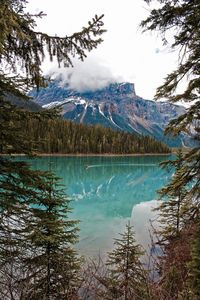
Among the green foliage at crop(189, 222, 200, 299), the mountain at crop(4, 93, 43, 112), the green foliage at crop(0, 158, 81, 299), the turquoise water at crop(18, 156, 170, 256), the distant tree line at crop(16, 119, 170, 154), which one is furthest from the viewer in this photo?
the distant tree line at crop(16, 119, 170, 154)

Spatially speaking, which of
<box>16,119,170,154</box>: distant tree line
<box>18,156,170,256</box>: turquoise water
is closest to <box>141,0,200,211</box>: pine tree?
<box>18,156,170,256</box>: turquoise water

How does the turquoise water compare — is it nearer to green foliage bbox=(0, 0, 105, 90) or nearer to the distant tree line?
green foliage bbox=(0, 0, 105, 90)

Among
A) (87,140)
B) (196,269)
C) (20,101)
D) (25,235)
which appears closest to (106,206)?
(25,235)

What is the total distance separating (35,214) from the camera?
6.19 meters

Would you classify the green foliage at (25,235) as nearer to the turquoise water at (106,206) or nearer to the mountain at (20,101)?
the mountain at (20,101)

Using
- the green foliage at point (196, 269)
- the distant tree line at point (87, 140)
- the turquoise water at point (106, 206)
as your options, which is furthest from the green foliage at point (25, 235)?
the distant tree line at point (87, 140)

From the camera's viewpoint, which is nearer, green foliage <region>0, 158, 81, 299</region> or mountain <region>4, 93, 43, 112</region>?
green foliage <region>0, 158, 81, 299</region>

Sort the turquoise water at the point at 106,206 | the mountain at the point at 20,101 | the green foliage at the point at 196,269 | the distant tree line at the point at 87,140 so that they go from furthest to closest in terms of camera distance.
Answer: the distant tree line at the point at 87,140
the turquoise water at the point at 106,206
the mountain at the point at 20,101
the green foliage at the point at 196,269

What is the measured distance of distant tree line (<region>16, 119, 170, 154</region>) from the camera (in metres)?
107

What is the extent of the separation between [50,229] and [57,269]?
4.03ft

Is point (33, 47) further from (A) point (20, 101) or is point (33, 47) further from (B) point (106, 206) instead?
(B) point (106, 206)

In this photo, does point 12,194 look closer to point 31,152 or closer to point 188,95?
point 31,152

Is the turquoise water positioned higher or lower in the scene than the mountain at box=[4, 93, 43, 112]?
lower

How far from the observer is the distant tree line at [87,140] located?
107 m
